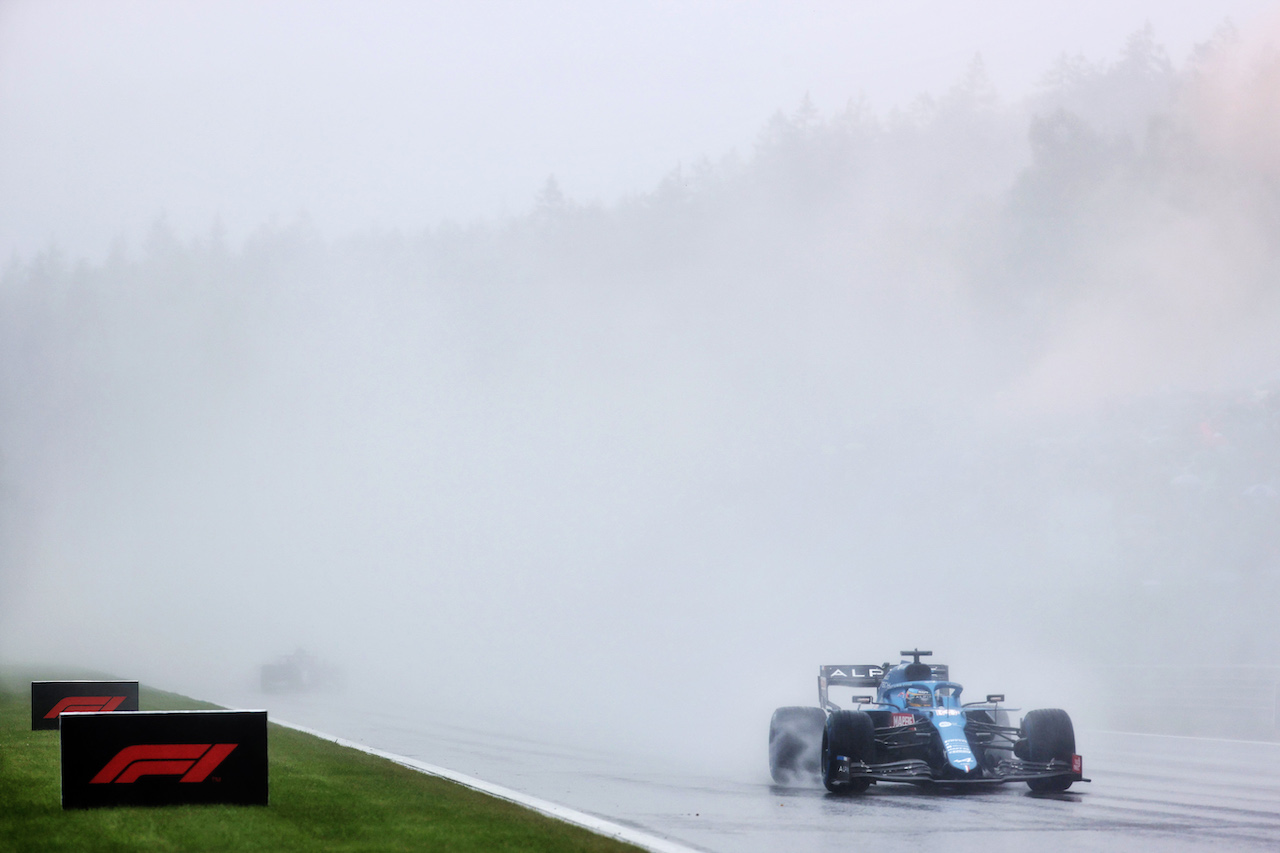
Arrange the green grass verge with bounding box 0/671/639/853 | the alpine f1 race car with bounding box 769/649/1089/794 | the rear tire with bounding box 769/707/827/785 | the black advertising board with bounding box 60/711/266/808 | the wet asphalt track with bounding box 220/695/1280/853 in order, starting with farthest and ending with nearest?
the rear tire with bounding box 769/707/827/785 < the alpine f1 race car with bounding box 769/649/1089/794 < the wet asphalt track with bounding box 220/695/1280/853 < the black advertising board with bounding box 60/711/266/808 < the green grass verge with bounding box 0/671/639/853

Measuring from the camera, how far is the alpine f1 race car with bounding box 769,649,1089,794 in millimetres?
13852

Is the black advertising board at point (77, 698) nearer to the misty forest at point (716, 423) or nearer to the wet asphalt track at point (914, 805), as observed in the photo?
the wet asphalt track at point (914, 805)

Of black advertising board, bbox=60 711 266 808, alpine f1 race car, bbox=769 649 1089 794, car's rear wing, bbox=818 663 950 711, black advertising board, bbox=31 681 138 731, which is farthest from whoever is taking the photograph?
car's rear wing, bbox=818 663 950 711

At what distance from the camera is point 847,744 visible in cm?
1377

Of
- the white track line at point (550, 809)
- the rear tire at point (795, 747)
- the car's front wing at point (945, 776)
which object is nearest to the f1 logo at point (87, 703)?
the white track line at point (550, 809)

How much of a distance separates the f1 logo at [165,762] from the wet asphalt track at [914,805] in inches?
137

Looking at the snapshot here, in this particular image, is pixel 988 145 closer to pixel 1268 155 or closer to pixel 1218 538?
pixel 1268 155

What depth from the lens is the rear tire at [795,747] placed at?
1548cm

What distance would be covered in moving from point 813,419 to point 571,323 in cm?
2216

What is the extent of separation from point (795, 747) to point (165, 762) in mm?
8165

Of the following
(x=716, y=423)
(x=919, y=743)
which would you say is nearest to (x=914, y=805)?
(x=919, y=743)

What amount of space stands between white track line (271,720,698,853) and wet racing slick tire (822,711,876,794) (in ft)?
10.6

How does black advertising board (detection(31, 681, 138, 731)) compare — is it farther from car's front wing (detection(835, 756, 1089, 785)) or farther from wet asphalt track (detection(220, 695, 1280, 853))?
car's front wing (detection(835, 756, 1089, 785))

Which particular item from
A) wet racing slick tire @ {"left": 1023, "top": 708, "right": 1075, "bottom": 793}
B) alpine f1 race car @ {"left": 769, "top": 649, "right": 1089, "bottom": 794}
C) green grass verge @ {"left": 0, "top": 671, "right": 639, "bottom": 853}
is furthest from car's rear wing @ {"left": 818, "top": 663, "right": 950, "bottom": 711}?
green grass verge @ {"left": 0, "top": 671, "right": 639, "bottom": 853}
